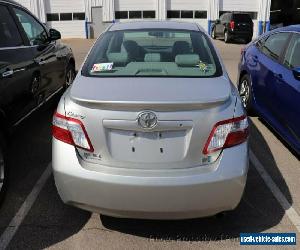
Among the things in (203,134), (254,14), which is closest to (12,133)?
(203,134)

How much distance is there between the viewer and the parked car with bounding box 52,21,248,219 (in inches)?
115

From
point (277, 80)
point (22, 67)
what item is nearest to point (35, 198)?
point (22, 67)

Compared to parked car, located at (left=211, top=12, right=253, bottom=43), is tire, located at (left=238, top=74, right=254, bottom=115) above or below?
above

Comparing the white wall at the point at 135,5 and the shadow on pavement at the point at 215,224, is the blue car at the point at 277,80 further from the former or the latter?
the white wall at the point at 135,5

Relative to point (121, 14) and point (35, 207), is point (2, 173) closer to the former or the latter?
point (35, 207)

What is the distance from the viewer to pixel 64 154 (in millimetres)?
3086

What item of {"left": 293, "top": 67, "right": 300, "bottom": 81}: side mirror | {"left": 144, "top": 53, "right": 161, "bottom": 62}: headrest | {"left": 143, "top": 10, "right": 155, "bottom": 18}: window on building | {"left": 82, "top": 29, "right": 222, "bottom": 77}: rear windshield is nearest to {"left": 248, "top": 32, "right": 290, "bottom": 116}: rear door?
{"left": 293, "top": 67, "right": 300, "bottom": 81}: side mirror

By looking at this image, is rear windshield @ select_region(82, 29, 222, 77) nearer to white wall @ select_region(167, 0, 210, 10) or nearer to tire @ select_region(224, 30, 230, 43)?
tire @ select_region(224, 30, 230, 43)

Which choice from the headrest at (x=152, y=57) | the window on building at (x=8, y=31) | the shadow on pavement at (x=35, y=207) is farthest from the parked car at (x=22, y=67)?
the headrest at (x=152, y=57)

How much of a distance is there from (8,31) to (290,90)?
3.28 meters

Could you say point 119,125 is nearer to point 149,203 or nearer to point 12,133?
point 149,203

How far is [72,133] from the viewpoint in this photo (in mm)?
3066

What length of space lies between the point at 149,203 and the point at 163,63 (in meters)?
1.47

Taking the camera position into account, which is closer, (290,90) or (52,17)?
(290,90)
